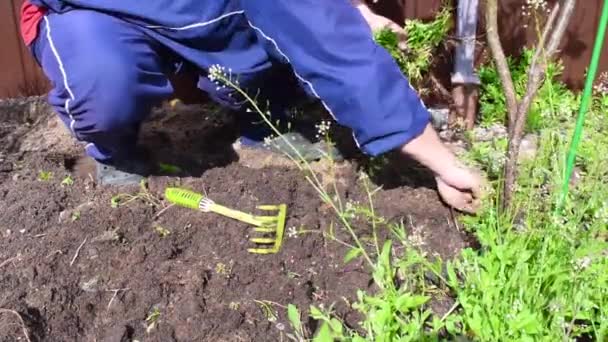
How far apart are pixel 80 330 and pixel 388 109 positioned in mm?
897

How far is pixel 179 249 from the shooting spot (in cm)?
226

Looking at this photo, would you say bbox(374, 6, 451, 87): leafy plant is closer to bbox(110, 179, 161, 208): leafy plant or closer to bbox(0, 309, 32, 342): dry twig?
bbox(110, 179, 161, 208): leafy plant

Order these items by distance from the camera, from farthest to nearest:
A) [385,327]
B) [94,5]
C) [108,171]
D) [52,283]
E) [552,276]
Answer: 1. [108,171]
2. [94,5]
3. [52,283]
4. [552,276]
5. [385,327]

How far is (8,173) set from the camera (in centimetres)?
267

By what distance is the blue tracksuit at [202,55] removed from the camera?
2191 millimetres

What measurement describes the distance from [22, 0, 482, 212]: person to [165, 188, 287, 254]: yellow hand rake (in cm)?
24

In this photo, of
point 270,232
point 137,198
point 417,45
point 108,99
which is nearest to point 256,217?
point 270,232

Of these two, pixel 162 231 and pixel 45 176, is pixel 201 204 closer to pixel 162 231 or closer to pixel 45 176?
pixel 162 231

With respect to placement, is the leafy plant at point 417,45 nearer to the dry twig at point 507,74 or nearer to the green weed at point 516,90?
the green weed at point 516,90

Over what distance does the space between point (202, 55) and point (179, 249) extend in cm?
54

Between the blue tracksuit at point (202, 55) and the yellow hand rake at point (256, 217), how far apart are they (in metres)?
0.24

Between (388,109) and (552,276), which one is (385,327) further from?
(388,109)

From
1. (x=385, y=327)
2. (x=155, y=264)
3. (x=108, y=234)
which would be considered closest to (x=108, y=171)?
(x=108, y=234)

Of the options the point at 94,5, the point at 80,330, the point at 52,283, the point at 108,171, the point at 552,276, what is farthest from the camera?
the point at 108,171
